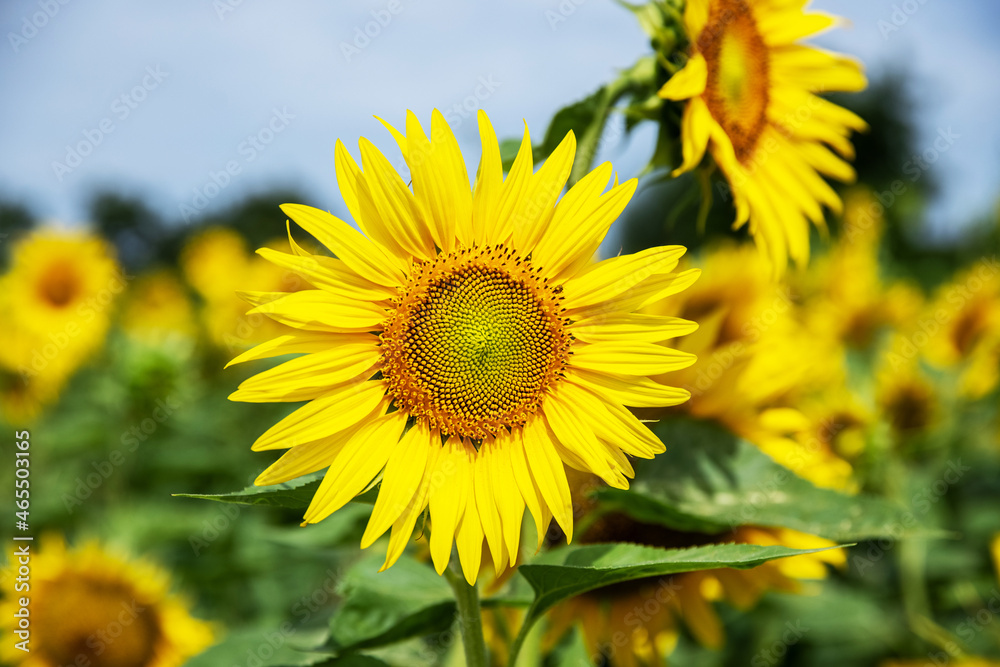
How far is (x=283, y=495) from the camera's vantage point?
105 cm

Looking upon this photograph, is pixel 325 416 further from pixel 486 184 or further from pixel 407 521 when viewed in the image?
pixel 486 184

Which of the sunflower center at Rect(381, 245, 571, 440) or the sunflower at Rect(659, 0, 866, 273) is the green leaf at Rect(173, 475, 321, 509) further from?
the sunflower at Rect(659, 0, 866, 273)

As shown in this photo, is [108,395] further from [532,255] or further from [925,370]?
[925,370]

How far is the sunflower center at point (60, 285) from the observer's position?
18.2 feet

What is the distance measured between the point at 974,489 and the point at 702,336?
2.63 metres

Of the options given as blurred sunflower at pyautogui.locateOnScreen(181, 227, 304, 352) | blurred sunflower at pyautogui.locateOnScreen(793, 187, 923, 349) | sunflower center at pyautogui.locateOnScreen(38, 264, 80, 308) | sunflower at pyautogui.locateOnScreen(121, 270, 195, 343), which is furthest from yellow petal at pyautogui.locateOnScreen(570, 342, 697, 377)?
sunflower center at pyautogui.locateOnScreen(38, 264, 80, 308)

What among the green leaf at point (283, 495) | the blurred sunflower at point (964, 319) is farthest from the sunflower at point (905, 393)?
the green leaf at point (283, 495)

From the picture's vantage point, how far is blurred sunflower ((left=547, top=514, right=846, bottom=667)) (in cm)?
195

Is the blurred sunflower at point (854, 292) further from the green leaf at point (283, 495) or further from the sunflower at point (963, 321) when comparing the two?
the green leaf at point (283, 495)

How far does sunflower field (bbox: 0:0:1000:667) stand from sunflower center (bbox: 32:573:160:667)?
0.03 ft

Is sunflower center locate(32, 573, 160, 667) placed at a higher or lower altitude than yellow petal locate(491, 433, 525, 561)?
lower

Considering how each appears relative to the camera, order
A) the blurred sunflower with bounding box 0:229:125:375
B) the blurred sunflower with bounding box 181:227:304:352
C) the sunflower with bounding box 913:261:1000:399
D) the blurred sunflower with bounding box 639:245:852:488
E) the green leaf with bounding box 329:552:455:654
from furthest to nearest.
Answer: the blurred sunflower with bounding box 0:229:125:375, the blurred sunflower with bounding box 181:227:304:352, the sunflower with bounding box 913:261:1000:399, the blurred sunflower with bounding box 639:245:852:488, the green leaf with bounding box 329:552:455:654

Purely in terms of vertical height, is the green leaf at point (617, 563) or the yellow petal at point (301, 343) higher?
the yellow petal at point (301, 343)

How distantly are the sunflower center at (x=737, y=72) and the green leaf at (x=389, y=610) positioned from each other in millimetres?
1099
